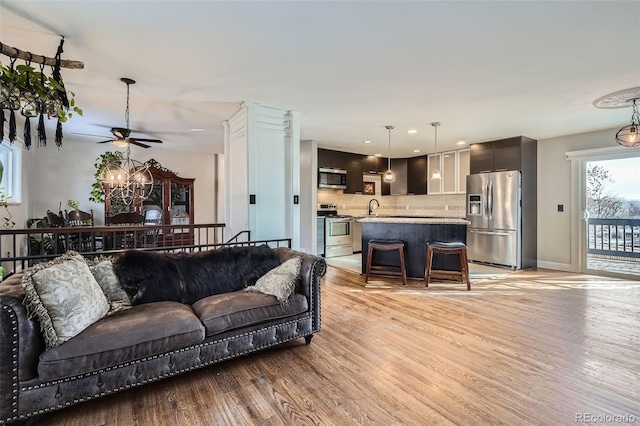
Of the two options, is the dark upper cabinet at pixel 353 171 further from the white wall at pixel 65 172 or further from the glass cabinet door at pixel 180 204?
the white wall at pixel 65 172

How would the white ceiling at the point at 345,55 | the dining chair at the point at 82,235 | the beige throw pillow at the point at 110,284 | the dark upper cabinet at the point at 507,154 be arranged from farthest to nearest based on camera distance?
1. the dark upper cabinet at the point at 507,154
2. the dining chair at the point at 82,235
3. the beige throw pillow at the point at 110,284
4. the white ceiling at the point at 345,55

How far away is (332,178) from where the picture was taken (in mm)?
6746

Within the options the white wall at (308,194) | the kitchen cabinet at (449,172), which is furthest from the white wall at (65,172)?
the kitchen cabinet at (449,172)

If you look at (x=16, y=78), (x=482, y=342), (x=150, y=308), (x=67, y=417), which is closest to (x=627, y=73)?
(x=482, y=342)

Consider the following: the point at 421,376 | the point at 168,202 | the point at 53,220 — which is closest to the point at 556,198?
the point at 421,376

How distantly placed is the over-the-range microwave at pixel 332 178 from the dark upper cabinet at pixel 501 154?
8.67 feet

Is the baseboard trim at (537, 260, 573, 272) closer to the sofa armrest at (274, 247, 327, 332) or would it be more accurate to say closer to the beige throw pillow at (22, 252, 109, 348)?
the sofa armrest at (274, 247, 327, 332)

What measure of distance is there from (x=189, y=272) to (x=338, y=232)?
14.7 ft

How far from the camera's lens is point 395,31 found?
7.25 ft

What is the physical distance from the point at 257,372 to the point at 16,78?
7.85ft

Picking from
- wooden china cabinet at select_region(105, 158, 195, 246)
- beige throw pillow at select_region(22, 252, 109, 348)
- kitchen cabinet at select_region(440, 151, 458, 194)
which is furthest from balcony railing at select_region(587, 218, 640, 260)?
wooden china cabinet at select_region(105, 158, 195, 246)

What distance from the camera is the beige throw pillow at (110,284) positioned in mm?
2198

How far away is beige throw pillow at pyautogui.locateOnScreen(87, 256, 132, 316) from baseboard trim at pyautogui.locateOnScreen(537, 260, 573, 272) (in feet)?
21.8

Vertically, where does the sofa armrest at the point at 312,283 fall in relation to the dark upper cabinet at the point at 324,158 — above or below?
below
